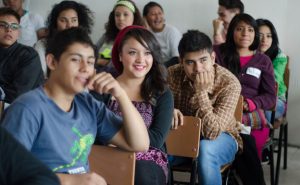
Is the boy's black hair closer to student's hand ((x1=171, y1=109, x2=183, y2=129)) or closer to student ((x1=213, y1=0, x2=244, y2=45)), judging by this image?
student ((x1=213, y1=0, x2=244, y2=45))

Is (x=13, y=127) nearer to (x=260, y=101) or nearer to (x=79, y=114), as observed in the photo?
(x=79, y=114)

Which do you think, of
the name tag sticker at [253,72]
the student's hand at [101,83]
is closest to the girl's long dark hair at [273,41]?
the name tag sticker at [253,72]

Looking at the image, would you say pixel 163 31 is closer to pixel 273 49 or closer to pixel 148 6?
pixel 148 6

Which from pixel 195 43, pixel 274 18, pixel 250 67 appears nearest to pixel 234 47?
pixel 250 67

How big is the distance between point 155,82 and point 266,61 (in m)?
1.28

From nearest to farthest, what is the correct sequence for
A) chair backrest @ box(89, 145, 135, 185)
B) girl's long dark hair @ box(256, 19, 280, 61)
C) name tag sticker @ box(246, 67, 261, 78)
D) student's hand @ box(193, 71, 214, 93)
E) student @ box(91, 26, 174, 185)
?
chair backrest @ box(89, 145, 135, 185) < student @ box(91, 26, 174, 185) < student's hand @ box(193, 71, 214, 93) < name tag sticker @ box(246, 67, 261, 78) < girl's long dark hair @ box(256, 19, 280, 61)

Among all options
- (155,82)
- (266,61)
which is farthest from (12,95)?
(266,61)

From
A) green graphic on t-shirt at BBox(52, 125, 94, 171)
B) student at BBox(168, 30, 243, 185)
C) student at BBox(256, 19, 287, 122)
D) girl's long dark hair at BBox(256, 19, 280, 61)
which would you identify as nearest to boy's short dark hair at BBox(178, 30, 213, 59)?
student at BBox(168, 30, 243, 185)

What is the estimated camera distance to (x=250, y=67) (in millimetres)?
2650

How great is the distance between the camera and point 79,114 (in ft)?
3.72

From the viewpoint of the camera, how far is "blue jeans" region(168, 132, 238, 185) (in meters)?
1.82

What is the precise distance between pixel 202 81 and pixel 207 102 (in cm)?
12

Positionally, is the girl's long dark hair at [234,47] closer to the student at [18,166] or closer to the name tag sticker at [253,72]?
the name tag sticker at [253,72]

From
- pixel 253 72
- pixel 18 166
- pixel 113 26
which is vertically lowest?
pixel 253 72
